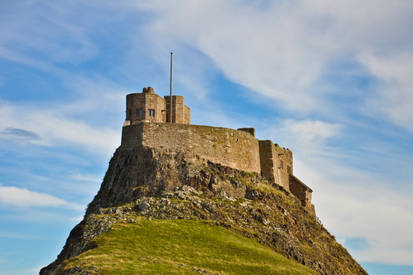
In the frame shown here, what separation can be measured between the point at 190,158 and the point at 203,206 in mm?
7107

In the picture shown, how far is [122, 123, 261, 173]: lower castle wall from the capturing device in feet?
187

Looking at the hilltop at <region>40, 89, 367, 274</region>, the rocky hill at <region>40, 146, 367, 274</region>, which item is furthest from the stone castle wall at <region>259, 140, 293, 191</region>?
the rocky hill at <region>40, 146, 367, 274</region>

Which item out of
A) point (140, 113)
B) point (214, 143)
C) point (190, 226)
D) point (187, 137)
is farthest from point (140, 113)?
point (190, 226)

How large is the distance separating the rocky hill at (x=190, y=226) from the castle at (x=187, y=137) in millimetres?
1167

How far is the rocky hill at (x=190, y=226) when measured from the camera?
134 ft

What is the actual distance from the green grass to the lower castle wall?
11.5 metres

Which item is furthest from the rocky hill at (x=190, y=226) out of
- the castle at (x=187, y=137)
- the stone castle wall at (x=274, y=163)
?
the stone castle wall at (x=274, y=163)

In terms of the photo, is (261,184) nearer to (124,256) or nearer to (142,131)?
(142,131)

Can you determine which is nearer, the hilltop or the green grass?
the green grass

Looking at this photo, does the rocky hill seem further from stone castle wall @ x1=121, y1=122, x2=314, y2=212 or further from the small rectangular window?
the small rectangular window

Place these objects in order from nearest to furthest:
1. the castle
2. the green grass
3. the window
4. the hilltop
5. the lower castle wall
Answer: the green grass → the hilltop → the lower castle wall → the castle → the window

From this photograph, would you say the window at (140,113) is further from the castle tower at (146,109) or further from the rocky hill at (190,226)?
the rocky hill at (190,226)

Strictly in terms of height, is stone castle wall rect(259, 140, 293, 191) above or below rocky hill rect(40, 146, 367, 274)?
above

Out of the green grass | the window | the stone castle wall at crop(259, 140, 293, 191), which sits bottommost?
the green grass
